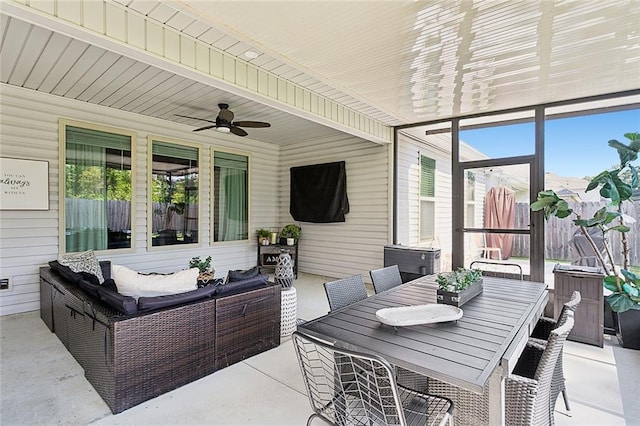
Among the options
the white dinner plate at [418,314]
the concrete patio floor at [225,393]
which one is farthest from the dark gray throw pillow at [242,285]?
the white dinner plate at [418,314]

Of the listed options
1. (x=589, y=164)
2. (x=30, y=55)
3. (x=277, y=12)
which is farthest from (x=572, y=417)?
(x=30, y=55)

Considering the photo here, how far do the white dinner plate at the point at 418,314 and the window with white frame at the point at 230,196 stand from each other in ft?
16.9

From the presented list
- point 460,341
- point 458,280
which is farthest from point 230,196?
point 460,341

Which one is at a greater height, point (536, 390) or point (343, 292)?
point (343, 292)

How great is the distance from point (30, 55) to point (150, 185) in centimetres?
245

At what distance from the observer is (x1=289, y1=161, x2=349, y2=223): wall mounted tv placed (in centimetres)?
655

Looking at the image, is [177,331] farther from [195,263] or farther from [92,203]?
[92,203]

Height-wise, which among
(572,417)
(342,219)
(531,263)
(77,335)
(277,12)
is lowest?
(572,417)

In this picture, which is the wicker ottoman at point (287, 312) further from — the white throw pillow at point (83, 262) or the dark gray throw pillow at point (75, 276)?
the white throw pillow at point (83, 262)

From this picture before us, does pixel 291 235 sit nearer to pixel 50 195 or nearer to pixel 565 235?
pixel 50 195

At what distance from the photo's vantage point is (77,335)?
9.32ft

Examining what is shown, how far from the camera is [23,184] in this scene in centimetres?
425

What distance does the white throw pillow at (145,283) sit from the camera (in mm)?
2529

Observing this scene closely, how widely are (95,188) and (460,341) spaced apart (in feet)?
17.8
